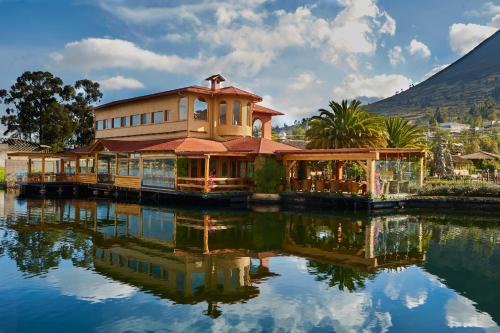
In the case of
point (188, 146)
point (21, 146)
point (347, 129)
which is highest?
point (347, 129)

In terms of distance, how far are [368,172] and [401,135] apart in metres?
18.9

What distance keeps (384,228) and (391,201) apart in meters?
7.45

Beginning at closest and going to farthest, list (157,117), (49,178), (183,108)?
1. (183,108)
2. (157,117)
3. (49,178)

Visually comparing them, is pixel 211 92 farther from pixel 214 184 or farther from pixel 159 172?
pixel 214 184

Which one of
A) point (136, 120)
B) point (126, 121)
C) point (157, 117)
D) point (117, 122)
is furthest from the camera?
point (117, 122)

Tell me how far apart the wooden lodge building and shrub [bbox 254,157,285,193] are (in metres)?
0.58

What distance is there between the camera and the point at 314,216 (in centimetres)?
2630

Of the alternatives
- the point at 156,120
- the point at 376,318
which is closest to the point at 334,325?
the point at 376,318

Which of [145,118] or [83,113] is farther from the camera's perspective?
[83,113]

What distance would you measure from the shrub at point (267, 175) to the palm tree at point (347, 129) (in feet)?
29.2

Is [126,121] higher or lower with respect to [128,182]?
higher

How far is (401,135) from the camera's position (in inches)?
1772

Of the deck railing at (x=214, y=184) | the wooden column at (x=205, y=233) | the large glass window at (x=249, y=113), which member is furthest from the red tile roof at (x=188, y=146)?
the wooden column at (x=205, y=233)

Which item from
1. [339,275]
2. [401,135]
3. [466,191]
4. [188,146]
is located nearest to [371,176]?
[466,191]
